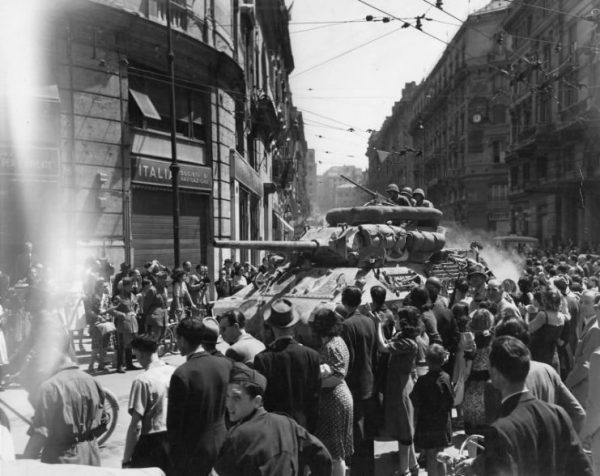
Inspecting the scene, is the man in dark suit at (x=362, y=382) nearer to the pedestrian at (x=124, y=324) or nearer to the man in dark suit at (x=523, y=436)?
the man in dark suit at (x=523, y=436)

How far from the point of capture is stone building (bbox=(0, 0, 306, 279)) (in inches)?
542

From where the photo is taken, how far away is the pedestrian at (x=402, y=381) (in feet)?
18.2

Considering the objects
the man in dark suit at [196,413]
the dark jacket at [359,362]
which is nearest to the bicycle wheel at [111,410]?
the man in dark suit at [196,413]

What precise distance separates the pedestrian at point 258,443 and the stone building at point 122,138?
11936 millimetres

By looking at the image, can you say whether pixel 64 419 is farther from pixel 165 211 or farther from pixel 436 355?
pixel 165 211

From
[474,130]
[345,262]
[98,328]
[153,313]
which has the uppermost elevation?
[474,130]

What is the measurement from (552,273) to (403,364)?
8545 millimetres

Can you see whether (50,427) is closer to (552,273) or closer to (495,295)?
(495,295)

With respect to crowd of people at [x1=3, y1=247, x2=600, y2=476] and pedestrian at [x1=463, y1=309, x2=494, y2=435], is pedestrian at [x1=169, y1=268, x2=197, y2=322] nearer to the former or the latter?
crowd of people at [x1=3, y1=247, x2=600, y2=476]

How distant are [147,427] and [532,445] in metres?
2.64

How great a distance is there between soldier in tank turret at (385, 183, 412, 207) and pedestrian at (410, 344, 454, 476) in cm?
704

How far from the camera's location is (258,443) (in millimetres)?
2930

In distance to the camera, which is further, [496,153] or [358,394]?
[496,153]

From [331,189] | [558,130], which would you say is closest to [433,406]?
[558,130]
